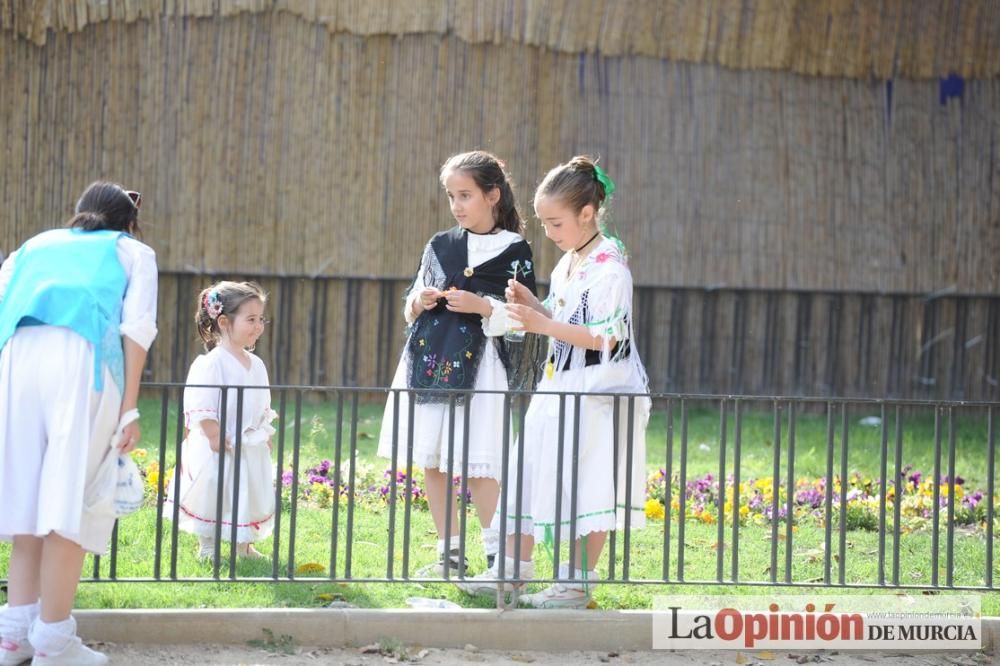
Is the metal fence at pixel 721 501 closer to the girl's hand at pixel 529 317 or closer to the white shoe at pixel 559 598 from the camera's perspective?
the white shoe at pixel 559 598

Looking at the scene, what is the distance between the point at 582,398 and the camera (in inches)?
194

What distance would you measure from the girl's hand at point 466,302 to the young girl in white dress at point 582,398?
14cm

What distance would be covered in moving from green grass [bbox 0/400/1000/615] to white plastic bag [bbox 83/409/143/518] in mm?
384

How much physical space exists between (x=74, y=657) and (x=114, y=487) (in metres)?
0.52

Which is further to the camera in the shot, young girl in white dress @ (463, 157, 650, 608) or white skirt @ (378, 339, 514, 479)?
white skirt @ (378, 339, 514, 479)

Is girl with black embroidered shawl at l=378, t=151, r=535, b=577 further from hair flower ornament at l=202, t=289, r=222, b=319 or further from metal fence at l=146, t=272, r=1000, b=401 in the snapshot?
metal fence at l=146, t=272, r=1000, b=401

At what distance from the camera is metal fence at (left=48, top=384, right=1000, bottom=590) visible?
15.1 feet

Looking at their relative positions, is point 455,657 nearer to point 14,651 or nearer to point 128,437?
point 128,437

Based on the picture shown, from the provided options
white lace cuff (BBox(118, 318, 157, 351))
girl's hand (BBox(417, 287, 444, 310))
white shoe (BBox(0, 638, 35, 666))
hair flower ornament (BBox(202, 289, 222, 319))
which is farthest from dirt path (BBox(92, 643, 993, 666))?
hair flower ornament (BBox(202, 289, 222, 319))

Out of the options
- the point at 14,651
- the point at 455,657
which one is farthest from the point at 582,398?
the point at 14,651

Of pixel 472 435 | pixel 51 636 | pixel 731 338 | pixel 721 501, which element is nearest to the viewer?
pixel 51 636

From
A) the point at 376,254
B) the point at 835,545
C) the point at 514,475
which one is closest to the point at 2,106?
the point at 376,254

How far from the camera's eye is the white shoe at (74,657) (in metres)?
3.98

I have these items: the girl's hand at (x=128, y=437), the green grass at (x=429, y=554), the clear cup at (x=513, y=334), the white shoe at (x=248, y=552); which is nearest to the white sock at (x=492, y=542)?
the green grass at (x=429, y=554)
